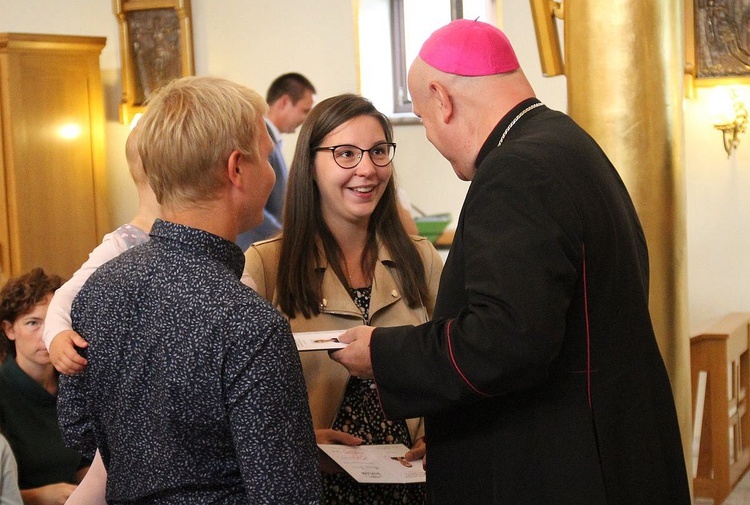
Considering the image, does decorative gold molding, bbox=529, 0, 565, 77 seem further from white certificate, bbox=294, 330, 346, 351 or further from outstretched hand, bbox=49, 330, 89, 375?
outstretched hand, bbox=49, 330, 89, 375

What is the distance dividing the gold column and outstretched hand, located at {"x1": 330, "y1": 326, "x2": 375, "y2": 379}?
70.6 inches

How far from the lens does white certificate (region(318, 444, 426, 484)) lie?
2229 mm

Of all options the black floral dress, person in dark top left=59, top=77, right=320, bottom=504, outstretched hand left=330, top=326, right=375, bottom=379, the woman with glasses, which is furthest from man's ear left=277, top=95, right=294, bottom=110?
person in dark top left=59, top=77, right=320, bottom=504

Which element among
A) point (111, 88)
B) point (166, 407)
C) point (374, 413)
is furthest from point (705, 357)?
point (111, 88)

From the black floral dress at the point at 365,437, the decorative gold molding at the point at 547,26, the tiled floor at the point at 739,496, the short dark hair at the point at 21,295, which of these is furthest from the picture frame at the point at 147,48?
the black floral dress at the point at 365,437

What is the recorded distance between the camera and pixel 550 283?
1.82 m

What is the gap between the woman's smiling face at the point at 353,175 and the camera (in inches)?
106

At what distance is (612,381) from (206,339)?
0.85 metres

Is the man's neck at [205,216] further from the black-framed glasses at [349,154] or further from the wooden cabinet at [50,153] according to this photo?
the wooden cabinet at [50,153]

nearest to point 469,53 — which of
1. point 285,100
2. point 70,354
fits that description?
point 70,354

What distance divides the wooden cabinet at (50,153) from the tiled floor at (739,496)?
5.18m

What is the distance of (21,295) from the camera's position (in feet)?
12.8

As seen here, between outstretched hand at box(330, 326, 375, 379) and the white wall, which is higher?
the white wall

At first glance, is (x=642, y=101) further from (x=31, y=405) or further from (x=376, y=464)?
(x=31, y=405)
